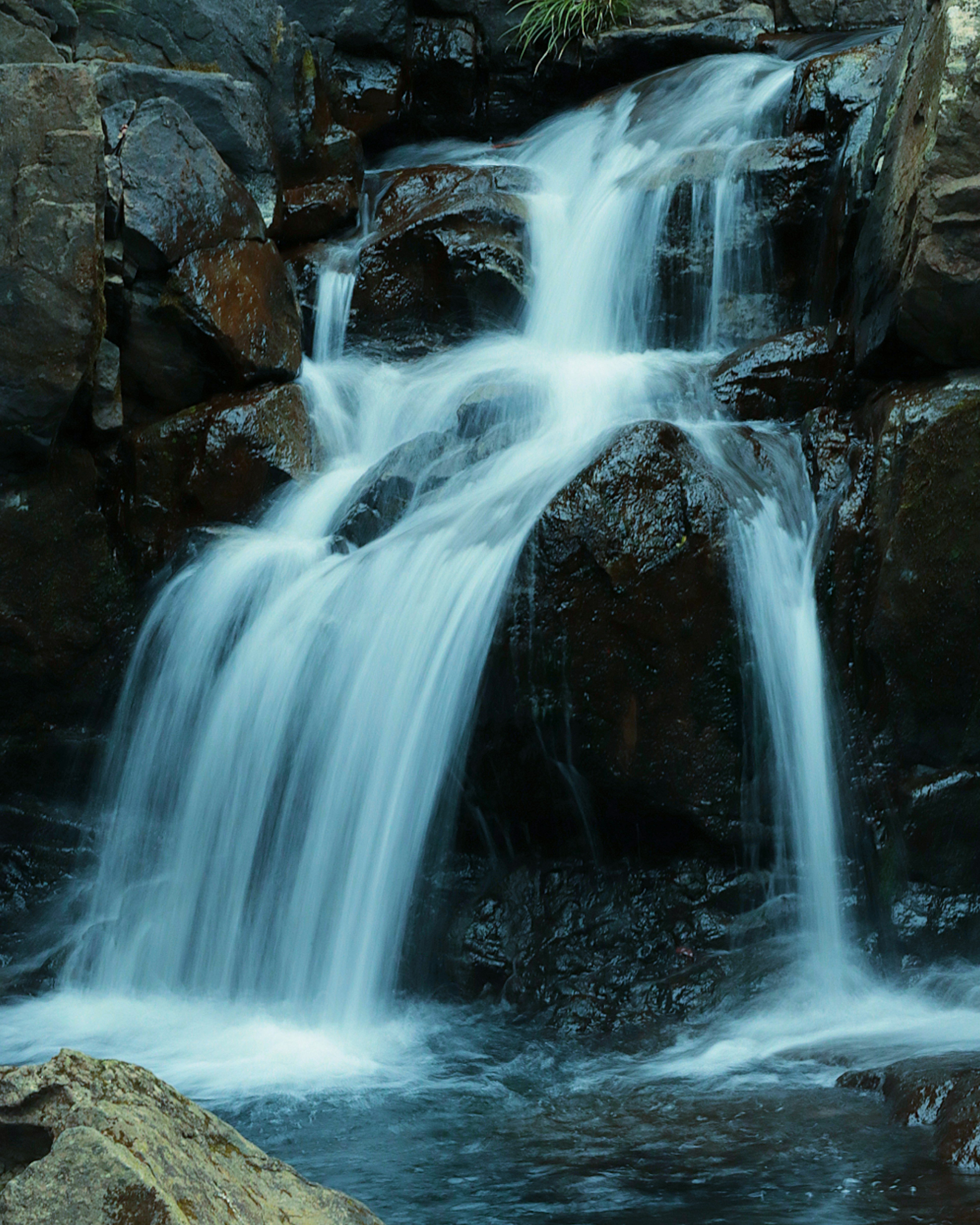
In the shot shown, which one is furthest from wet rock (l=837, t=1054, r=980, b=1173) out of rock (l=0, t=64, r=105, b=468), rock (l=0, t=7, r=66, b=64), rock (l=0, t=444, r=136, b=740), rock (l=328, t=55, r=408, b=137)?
rock (l=328, t=55, r=408, b=137)

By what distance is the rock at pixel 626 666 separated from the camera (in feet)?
15.6

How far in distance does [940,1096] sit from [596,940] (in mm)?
1696

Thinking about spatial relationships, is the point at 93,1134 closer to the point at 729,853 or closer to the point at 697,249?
the point at 729,853

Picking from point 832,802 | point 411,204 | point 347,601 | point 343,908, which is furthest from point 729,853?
point 411,204

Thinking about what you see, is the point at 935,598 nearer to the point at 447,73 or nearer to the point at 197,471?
the point at 197,471

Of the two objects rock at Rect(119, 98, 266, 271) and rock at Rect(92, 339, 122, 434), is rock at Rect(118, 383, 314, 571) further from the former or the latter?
rock at Rect(119, 98, 266, 271)

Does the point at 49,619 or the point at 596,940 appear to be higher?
the point at 49,619

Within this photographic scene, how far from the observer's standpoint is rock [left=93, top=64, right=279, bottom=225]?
7.29m

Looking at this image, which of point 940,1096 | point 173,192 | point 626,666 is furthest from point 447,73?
point 940,1096

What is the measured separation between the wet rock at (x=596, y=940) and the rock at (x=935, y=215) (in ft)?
8.13

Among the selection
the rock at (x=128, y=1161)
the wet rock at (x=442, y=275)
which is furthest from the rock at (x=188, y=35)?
the rock at (x=128, y=1161)

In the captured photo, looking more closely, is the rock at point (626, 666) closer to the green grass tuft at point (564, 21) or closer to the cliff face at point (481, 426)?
the cliff face at point (481, 426)

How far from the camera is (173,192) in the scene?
6.63 metres

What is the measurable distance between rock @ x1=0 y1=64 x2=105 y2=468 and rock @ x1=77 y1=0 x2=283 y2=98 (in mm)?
2732
